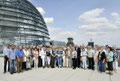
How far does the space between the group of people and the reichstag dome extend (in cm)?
2254

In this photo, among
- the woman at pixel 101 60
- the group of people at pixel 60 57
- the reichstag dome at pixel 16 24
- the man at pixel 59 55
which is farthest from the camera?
the reichstag dome at pixel 16 24

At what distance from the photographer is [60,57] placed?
8.51 metres

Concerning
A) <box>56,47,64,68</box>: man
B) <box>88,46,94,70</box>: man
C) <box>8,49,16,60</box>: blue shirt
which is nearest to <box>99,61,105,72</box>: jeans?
<box>88,46,94,70</box>: man

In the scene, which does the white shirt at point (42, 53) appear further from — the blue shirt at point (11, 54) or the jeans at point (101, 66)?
the jeans at point (101, 66)

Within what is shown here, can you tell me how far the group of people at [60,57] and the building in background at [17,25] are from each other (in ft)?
73.1

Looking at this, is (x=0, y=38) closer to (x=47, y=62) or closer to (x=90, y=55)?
(x=47, y=62)

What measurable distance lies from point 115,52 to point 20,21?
103ft

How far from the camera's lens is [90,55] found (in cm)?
746

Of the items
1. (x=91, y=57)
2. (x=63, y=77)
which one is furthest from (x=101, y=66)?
(x=63, y=77)

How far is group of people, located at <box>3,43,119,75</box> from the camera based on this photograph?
6707mm

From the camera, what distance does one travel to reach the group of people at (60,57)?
6.71 m

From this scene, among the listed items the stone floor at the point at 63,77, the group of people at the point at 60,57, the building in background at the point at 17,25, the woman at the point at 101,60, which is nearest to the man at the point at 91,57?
the group of people at the point at 60,57

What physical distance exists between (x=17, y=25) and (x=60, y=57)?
1088 inches

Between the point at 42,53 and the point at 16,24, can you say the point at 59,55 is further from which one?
the point at 16,24
